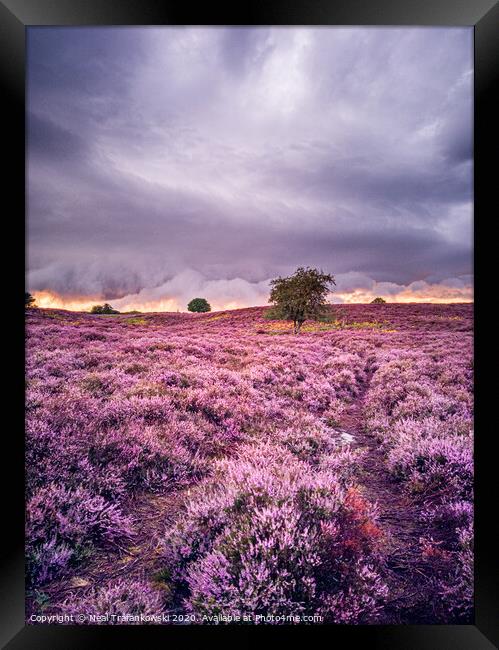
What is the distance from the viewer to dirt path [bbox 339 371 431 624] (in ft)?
8.83

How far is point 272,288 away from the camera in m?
3.47

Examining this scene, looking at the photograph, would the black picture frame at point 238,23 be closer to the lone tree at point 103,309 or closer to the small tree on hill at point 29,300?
the small tree on hill at point 29,300

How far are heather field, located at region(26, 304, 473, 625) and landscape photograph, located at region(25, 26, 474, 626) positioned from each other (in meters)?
0.03

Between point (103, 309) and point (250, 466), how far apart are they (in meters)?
2.52

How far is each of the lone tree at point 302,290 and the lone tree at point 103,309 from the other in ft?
6.38

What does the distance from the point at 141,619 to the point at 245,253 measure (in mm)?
3986

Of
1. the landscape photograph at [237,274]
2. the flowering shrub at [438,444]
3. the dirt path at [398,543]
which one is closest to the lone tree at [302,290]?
→ the landscape photograph at [237,274]

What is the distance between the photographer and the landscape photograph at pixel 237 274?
2975 mm

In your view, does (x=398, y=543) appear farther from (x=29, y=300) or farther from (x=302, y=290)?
(x=29, y=300)

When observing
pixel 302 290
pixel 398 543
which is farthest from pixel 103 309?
pixel 398 543

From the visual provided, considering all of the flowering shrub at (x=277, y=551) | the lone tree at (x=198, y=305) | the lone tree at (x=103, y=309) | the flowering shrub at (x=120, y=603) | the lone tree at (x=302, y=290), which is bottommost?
the flowering shrub at (x=120, y=603)
